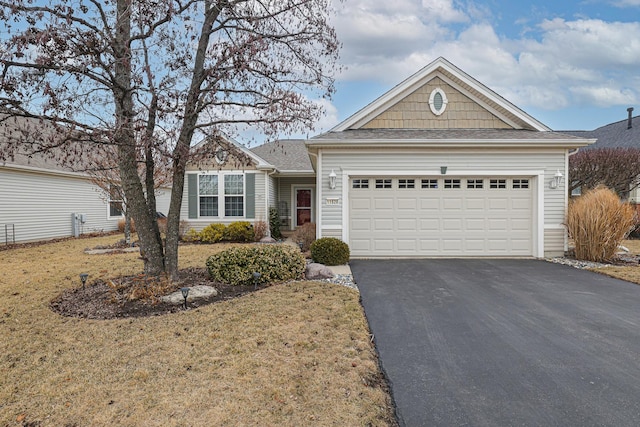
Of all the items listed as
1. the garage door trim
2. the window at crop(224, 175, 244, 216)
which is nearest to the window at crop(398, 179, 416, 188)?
the garage door trim

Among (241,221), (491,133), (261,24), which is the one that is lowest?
(241,221)

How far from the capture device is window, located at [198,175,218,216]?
14651mm

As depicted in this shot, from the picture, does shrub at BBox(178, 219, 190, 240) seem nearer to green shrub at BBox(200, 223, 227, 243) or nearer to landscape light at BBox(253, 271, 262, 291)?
green shrub at BBox(200, 223, 227, 243)

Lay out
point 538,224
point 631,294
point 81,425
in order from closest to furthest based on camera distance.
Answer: point 81,425 → point 631,294 → point 538,224

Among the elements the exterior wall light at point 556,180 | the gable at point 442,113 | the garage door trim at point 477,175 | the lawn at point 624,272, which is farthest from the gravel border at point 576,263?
the gable at point 442,113

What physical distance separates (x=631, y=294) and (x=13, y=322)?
31.9ft

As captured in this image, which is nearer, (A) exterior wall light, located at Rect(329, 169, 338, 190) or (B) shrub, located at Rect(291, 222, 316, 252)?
(A) exterior wall light, located at Rect(329, 169, 338, 190)

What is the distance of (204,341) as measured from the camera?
4.00m

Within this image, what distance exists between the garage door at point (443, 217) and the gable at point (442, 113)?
6.09 feet

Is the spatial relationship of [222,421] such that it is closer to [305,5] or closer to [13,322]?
[13,322]

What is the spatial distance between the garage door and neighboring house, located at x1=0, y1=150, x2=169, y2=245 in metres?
7.91

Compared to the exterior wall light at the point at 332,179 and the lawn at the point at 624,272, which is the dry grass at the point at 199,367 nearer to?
the exterior wall light at the point at 332,179

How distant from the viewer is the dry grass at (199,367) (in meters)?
2.69

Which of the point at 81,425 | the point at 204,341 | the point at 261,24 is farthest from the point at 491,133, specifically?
the point at 81,425
